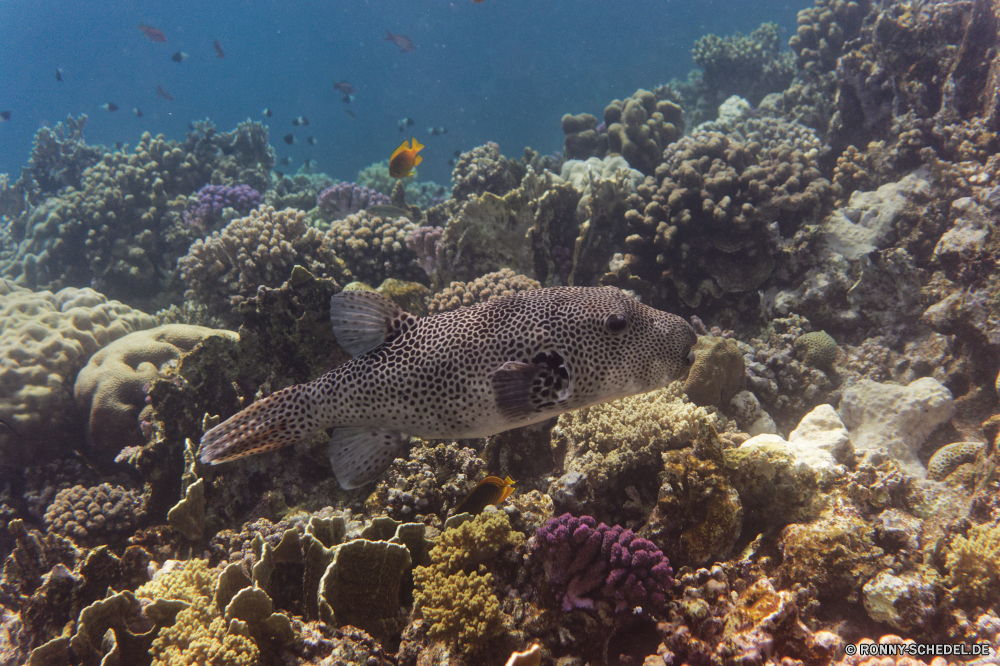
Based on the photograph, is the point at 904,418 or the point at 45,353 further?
the point at 45,353

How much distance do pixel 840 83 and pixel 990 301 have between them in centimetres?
692

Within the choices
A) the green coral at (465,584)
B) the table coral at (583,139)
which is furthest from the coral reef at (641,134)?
the green coral at (465,584)

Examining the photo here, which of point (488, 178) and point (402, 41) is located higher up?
point (402, 41)

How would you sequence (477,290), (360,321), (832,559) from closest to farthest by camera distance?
(832,559) → (360,321) → (477,290)

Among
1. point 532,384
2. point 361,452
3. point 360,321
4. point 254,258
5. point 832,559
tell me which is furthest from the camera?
point 254,258

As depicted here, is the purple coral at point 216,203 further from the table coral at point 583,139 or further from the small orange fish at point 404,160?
the table coral at point 583,139

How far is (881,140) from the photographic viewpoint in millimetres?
8531

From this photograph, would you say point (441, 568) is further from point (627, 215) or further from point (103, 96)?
point (103, 96)

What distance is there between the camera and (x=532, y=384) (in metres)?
2.98

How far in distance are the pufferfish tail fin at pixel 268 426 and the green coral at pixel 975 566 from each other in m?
4.42

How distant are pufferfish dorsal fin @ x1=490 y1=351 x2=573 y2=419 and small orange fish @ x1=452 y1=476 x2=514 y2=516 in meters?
0.69

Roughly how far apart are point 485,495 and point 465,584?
826 millimetres

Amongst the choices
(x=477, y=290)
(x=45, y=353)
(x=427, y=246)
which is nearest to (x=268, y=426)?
Answer: (x=477, y=290)

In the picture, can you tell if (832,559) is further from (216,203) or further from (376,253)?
(216,203)
